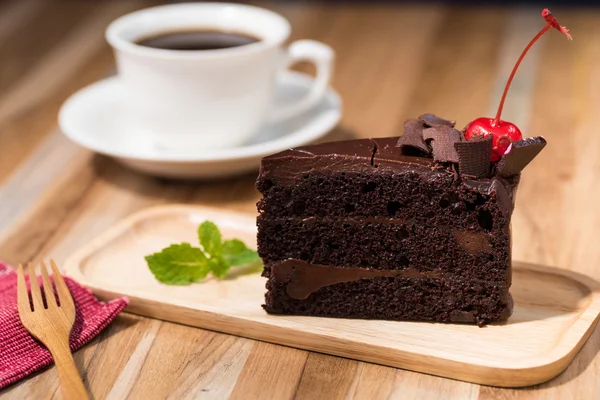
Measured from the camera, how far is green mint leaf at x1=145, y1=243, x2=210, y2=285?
1.75 metres

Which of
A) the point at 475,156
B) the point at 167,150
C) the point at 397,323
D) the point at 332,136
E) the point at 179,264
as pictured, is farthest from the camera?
the point at 332,136

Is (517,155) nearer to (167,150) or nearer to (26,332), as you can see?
(26,332)

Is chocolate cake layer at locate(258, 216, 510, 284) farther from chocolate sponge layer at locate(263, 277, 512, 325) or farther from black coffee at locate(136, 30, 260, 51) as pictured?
black coffee at locate(136, 30, 260, 51)

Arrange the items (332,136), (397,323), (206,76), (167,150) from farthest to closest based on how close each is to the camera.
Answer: (332,136) → (167,150) → (206,76) → (397,323)

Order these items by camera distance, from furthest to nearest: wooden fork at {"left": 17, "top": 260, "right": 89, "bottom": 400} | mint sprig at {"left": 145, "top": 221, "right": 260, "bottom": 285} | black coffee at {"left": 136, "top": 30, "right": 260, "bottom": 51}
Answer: black coffee at {"left": 136, "top": 30, "right": 260, "bottom": 51} < mint sprig at {"left": 145, "top": 221, "right": 260, "bottom": 285} < wooden fork at {"left": 17, "top": 260, "right": 89, "bottom": 400}

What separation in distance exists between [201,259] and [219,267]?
4cm

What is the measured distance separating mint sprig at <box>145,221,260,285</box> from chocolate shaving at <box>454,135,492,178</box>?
536 millimetres


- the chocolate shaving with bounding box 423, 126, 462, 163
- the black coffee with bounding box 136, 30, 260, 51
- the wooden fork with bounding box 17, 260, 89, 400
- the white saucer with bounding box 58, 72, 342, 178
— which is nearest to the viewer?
the wooden fork with bounding box 17, 260, 89, 400

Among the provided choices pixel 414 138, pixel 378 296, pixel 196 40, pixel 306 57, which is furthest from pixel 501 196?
pixel 196 40

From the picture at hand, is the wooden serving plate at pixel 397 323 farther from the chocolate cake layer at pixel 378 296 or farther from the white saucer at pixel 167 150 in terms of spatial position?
the white saucer at pixel 167 150

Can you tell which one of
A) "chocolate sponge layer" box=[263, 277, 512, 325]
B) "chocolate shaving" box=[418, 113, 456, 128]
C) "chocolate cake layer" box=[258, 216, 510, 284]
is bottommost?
"chocolate sponge layer" box=[263, 277, 512, 325]

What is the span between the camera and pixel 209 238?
5.94 feet

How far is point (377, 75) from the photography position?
2941mm

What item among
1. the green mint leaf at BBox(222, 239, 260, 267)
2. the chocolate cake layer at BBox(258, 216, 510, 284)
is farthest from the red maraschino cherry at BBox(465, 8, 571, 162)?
the green mint leaf at BBox(222, 239, 260, 267)
